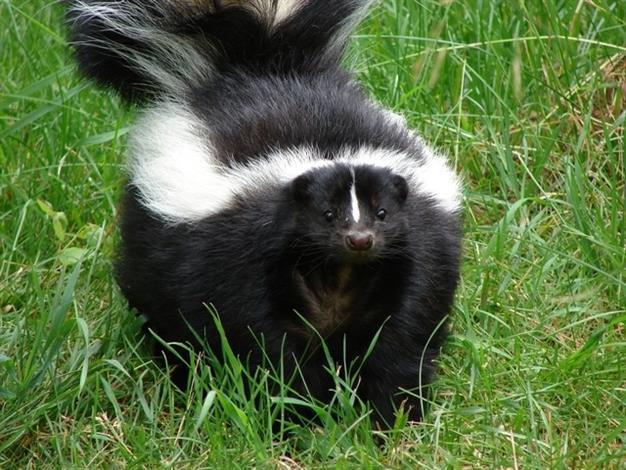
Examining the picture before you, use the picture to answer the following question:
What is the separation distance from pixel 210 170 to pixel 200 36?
2.47ft

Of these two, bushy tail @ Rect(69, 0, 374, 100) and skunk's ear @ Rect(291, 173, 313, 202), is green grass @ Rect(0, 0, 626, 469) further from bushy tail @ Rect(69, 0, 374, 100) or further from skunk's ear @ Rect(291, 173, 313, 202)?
skunk's ear @ Rect(291, 173, 313, 202)

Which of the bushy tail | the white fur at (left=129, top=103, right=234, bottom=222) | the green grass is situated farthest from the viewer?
the bushy tail

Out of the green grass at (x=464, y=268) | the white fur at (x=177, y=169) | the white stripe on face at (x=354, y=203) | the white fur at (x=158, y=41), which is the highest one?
the white fur at (x=158, y=41)

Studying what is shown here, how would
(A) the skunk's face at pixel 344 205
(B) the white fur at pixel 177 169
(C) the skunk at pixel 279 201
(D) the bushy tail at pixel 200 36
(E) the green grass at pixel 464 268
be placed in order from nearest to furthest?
1. (E) the green grass at pixel 464 268
2. (A) the skunk's face at pixel 344 205
3. (C) the skunk at pixel 279 201
4. (B) the white fur at pixel 177 169
5. (D) the bushy tail at pixel 200 36

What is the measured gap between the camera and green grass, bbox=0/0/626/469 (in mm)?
5277

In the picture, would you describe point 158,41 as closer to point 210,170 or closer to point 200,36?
point 200,36

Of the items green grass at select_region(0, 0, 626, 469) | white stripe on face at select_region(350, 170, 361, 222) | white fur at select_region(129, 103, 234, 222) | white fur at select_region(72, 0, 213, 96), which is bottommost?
green grass at select_region(0, 0, 626, 469)

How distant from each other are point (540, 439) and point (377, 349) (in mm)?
830

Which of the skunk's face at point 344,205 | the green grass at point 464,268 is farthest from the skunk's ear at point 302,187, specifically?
the green grass at point 464,268

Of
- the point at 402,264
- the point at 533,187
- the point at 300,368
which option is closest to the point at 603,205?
the point at 533,187

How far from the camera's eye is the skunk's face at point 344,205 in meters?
5.43

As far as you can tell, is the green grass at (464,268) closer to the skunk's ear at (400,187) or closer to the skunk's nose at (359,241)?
the skunk's nose at (359,241)

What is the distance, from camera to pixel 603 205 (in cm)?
668

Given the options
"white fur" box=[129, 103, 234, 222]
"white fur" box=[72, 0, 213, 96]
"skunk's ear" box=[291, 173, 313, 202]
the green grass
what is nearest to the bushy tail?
"white fur" box=[72, 0, 213, 96]
